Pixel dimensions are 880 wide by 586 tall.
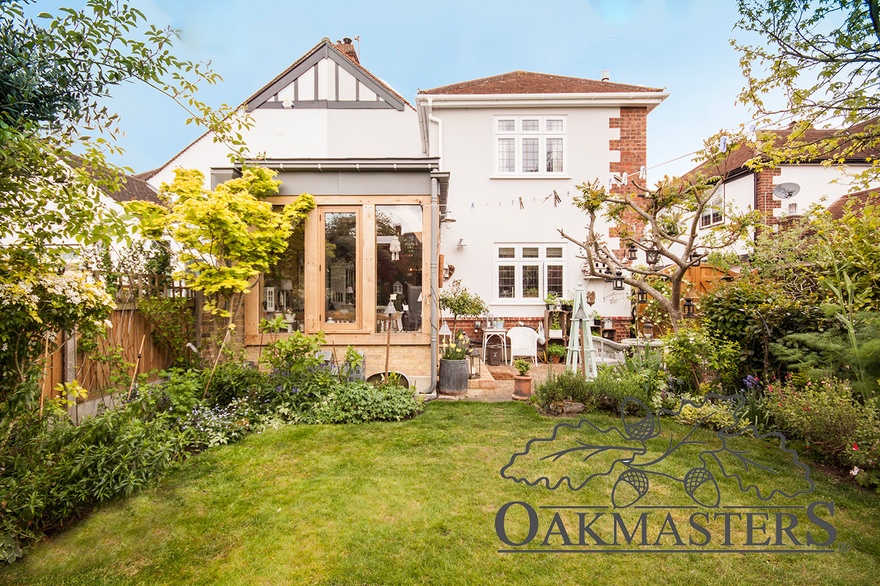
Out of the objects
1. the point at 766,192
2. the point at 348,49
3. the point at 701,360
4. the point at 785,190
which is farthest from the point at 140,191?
the point at 766,192

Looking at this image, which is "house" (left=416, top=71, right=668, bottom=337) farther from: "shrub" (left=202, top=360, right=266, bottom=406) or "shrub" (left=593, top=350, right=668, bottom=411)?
"shrub" (left=202, top=360, right=266, bottom=406)

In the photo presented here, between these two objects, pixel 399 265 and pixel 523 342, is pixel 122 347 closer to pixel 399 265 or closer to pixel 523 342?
pixel 399 265

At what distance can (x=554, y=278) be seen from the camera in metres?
10.6

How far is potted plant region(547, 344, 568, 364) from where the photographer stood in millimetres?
9555

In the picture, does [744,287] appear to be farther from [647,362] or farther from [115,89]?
[115,89]

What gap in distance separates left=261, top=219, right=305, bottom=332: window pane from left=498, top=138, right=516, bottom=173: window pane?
6221 millimetres

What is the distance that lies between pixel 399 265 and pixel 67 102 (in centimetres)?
423

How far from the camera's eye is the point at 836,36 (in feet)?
11.3

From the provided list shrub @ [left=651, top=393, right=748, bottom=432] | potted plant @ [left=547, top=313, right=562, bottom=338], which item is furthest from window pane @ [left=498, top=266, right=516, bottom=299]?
shrub @ [left=651, top=393, right=748, bottom=432]

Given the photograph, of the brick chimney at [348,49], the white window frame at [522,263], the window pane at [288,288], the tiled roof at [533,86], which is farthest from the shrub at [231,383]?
the brick chimney at [348,49]

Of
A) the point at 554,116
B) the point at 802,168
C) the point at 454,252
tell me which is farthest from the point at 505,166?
the point at 802,168

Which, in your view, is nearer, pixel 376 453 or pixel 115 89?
pixel 115 89

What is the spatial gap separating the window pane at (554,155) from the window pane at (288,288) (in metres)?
6.97

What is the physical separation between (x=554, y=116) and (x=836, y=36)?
7.54 m
